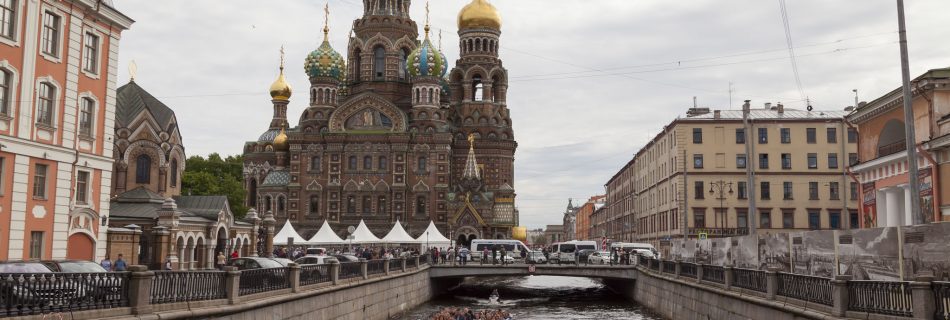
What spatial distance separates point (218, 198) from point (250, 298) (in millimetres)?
31359

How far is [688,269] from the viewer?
34.8 m

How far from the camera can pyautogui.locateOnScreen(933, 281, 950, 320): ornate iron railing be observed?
1469cm

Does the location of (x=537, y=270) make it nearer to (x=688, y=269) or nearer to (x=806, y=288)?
(x=688, y=269)

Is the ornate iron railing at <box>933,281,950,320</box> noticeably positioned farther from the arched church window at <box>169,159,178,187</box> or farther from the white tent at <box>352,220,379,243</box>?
the arched church window at <box>169,159,178,187</box>

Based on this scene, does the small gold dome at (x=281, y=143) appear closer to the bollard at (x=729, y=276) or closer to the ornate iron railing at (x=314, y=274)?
the ornate iron railing at (x=314, y=274)

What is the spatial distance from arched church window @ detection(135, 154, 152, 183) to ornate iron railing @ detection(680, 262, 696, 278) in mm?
31194

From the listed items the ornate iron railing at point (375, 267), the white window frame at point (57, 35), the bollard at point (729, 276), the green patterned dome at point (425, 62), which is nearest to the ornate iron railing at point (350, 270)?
the ornate iron railing at point (375, 267)

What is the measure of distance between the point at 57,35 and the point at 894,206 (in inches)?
1158

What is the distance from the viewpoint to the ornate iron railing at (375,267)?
35.3 m

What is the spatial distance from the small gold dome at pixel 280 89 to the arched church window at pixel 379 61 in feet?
45.8

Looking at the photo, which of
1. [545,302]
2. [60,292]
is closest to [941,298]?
[60,292]

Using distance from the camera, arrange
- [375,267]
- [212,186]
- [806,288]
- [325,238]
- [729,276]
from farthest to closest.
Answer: [212,186] < [325,238] < [375,267] < [729,276] < [806,288]

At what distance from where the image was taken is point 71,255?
29.8 metres

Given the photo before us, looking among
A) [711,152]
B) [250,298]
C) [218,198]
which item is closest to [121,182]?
[218,198]
